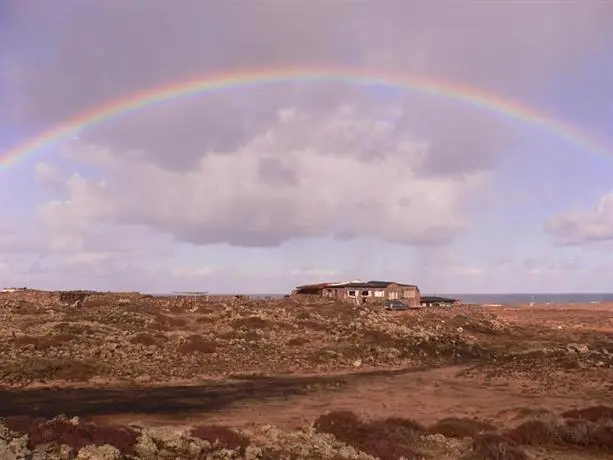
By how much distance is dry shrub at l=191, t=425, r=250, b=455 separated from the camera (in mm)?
19125

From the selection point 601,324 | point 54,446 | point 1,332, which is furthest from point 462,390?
point 601,324

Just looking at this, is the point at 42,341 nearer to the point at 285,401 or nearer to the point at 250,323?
the point at 250,323

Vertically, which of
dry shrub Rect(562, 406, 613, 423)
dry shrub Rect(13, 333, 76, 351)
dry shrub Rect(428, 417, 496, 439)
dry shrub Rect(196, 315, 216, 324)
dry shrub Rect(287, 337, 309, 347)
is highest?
dry shrub Rect(196, 315, 216, 324)

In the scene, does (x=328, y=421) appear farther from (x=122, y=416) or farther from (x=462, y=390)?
(x=462, y=390)

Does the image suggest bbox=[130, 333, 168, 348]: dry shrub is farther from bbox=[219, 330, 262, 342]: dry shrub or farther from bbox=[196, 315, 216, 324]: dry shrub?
bbox=[196, 315, 216, 324]: dry shrub

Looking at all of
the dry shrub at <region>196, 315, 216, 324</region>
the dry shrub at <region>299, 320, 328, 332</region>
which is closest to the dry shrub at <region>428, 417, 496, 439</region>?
the dry shrub at <region>299, 320, 328, 332</region>

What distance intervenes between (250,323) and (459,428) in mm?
38310

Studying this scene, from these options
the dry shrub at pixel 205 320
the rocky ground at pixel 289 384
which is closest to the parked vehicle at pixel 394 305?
the rocky ground at pixel 289 384

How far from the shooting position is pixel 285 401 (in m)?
33.0

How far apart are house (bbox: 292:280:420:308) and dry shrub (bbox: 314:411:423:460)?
78.7m

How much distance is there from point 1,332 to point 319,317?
3389 cm

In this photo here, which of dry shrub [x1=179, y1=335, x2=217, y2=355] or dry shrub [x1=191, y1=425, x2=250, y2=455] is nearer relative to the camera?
dry shrub [x1=191, y1=425, x2=250, y2=455]

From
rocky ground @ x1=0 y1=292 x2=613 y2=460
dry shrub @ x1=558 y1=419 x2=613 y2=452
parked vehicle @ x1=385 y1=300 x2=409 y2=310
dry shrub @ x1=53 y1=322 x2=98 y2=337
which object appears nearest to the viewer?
rocky ground @ x1=0 y1=292 x2=613 y2=460

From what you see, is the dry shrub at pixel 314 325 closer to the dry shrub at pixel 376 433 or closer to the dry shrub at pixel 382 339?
the dry shrub at pixel 382 339
